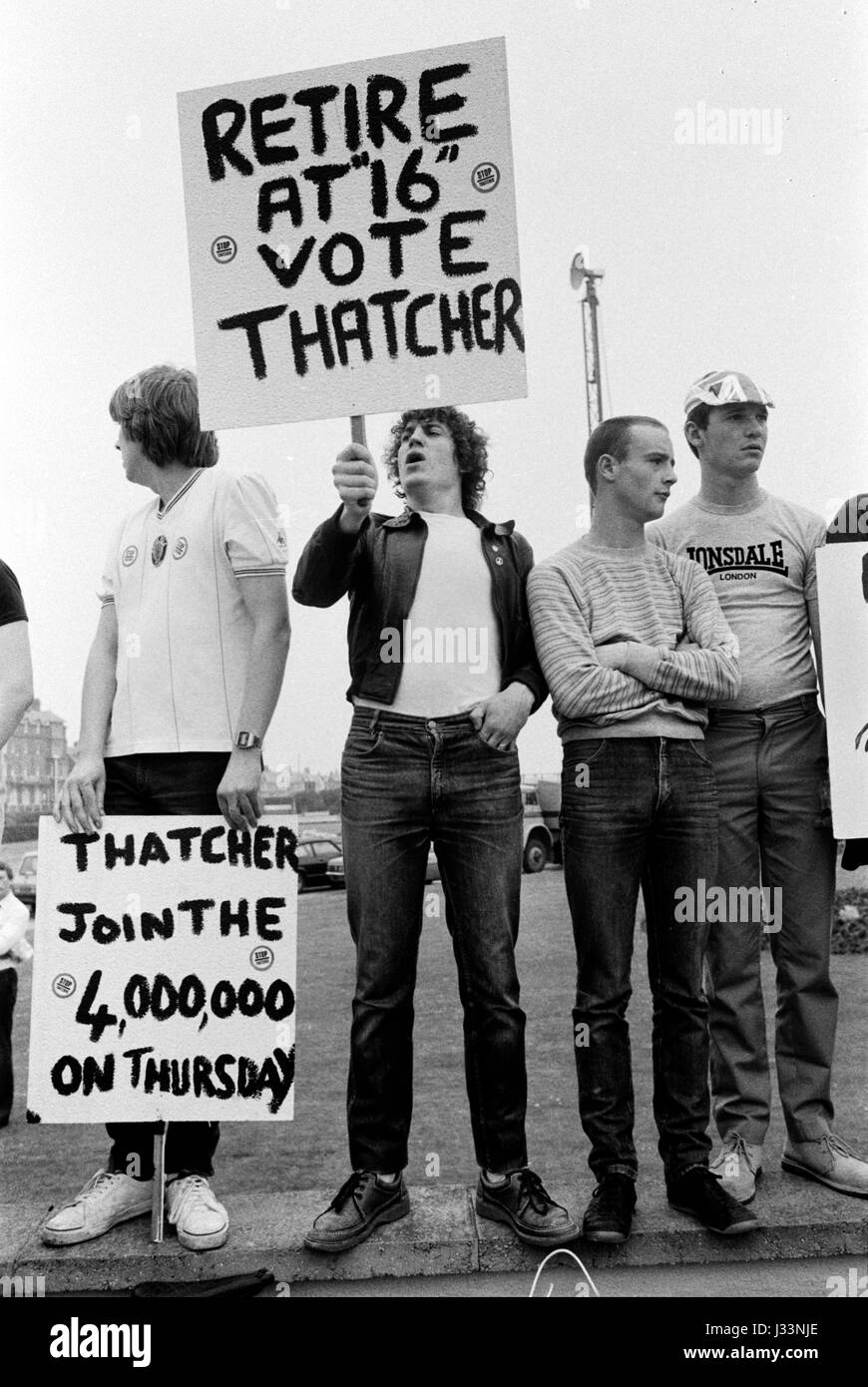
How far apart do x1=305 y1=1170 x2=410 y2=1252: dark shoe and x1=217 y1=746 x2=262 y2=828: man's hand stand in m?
0.77

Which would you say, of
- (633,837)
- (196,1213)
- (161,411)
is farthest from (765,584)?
(196,1213)

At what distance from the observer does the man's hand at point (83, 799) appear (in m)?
2.41

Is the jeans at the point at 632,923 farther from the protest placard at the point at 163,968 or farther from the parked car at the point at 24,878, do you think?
the parked car at the point at 24,878

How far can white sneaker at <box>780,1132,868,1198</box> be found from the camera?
2549 mm

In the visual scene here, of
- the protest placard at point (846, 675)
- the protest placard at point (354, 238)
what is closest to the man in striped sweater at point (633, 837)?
the protest placard at point (846, 675)

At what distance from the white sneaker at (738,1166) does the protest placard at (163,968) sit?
0.96 meters

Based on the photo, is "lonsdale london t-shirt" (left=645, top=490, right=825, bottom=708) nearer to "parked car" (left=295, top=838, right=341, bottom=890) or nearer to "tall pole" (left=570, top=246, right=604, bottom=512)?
"tall pole" (left=570, top=246, right=604, bottom=512)

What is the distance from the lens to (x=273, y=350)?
2.36 metres

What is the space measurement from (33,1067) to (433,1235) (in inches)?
35.0

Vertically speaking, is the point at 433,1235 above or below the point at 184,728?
below

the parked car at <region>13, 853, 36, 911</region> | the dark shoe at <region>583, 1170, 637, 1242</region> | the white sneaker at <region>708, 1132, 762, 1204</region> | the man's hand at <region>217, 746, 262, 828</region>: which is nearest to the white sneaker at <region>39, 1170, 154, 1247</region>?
the parked car at <region>13, 853, 36, 911</region>

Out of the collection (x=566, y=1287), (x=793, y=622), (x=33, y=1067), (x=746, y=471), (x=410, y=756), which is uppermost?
Answer: (x=746, y=471)

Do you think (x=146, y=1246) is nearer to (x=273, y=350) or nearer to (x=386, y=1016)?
(x=386, y=1016)

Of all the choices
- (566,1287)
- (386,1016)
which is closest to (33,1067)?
(386,1016)
